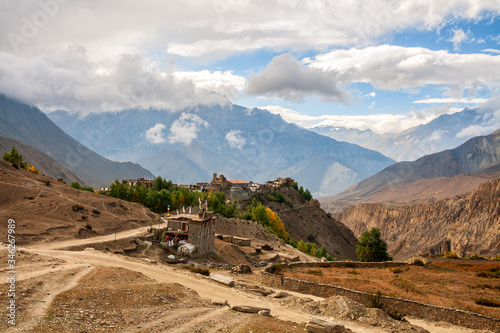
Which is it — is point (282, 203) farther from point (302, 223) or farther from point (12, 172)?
point (12, 172)

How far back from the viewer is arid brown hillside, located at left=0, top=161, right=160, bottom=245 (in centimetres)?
4938

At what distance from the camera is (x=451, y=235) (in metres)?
175

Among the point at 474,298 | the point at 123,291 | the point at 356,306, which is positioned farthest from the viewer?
the point at 474,298

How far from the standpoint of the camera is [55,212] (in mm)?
57406

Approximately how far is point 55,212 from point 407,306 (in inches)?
1887

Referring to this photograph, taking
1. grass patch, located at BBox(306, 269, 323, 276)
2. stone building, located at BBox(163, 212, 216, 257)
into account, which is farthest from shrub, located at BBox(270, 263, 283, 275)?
stone building, located at BBox(163, 212, 216, 257)

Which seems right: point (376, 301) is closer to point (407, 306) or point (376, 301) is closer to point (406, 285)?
point (407, 306)

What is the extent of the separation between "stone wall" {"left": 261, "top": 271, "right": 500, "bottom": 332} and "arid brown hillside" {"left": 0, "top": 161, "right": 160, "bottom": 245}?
29003mm

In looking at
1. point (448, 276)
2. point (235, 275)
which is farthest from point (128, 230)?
point (448, 276)

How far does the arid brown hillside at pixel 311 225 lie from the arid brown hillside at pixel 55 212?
7203 cm

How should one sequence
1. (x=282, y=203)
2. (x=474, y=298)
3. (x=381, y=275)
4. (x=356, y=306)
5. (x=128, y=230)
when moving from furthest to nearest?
(x=282, y=203), (x=128, y=230), (x=381, y=275), (x=474, y=298), (x=356, y=306)

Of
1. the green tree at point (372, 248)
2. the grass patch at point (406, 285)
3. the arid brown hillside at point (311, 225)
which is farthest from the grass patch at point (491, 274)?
the arid brown hillside at point (311, 225)

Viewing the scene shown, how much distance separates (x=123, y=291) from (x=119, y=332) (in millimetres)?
6692

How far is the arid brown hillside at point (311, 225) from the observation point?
141 metres
